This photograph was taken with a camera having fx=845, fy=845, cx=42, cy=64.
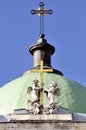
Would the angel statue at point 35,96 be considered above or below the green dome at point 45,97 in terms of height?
below

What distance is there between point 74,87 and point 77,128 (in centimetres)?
774

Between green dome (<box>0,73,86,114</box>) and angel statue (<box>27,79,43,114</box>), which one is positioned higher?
green dome (<box>0,73,86,114</box>)

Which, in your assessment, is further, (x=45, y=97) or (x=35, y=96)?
(x=45, y=97)

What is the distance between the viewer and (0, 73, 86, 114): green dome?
37156mm

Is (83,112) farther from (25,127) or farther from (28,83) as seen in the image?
(25,127)

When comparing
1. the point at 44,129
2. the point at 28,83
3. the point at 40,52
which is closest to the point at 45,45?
the point at 40,52

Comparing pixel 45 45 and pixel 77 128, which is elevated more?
pixel 45 45

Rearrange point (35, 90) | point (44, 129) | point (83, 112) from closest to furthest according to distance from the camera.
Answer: point (44, 129) < point (35, 90) < point (83, 112)

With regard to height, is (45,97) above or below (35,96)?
above

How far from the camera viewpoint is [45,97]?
3666 centimetres

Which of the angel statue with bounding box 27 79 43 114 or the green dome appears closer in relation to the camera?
the angel statue with bounding box 27 79 43 114

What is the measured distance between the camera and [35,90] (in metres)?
33.4

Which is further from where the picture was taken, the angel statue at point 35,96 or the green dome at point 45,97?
the green dome at point 45,97

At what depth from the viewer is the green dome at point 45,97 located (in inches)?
1463
